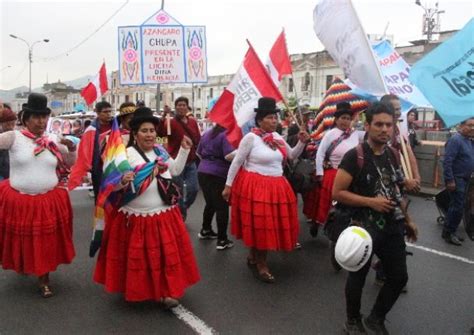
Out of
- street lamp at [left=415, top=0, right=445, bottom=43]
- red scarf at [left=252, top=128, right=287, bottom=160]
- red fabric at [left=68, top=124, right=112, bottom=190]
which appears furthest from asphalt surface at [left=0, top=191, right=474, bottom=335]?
street lamp at [left=415, top=0, right=445, bottom=43]

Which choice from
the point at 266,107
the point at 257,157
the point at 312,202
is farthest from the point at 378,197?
the point at 312,202

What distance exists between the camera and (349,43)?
14.1 ft

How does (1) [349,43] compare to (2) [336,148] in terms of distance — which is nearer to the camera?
(1) [349,43]

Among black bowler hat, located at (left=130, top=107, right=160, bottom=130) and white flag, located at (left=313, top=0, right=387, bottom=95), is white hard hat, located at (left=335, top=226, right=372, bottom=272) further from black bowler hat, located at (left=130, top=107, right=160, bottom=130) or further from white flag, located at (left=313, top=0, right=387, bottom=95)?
black bowler hat, located at (left=130, top=107, right=160, bottom=130)

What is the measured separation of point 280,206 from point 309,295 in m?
0.91

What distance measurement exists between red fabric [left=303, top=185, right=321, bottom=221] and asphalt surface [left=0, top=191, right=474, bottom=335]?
59cm

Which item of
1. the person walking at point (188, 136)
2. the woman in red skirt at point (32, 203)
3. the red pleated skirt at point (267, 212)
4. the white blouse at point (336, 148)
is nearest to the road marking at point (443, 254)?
the white blouse at point (336, 148)

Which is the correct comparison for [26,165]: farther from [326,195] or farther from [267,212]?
[326,195]

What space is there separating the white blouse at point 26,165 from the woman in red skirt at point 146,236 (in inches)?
31.1

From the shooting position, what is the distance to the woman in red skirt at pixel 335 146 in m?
5.30

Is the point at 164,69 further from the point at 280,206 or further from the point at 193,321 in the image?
the point at 193,321

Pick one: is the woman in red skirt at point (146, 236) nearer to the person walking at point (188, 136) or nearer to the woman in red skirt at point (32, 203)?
the woman in red skirt at point (32, 203)

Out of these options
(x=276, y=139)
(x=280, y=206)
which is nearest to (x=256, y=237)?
(x=280, y=206)

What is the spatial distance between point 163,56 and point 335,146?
11.3ft
